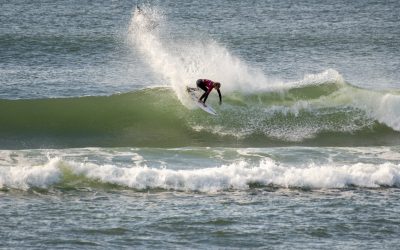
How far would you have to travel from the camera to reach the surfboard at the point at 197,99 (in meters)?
27.7

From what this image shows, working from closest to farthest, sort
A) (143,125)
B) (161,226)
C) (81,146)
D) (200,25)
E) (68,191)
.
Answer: (161,226) → (68,191) → (81,146) → (143,125) → (200,25)

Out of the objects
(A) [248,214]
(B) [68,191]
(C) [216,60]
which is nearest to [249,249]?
(A) [248,214]

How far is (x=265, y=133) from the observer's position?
28.0 m

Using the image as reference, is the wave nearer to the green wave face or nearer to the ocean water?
the ocean water

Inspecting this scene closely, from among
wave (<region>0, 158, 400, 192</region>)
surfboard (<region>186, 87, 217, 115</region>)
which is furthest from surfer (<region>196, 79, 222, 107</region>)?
wave (<region>0, 158, 400, 192</region>)

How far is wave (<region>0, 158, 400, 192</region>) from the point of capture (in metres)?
21.3

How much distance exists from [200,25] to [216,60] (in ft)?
52.0

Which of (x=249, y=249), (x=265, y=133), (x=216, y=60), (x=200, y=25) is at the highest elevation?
(x=200, y=25)

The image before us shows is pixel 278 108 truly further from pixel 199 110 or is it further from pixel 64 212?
pixel 64 212

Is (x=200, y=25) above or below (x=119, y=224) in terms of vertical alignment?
above

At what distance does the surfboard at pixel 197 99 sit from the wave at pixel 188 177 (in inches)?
224

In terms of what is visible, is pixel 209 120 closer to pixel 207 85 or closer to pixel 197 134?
pixel 197 134

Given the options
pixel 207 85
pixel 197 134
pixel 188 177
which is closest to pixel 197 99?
pixel 197 134

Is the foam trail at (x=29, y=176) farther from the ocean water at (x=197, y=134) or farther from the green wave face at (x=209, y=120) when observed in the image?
the green wave face at (x=209, y=120)
